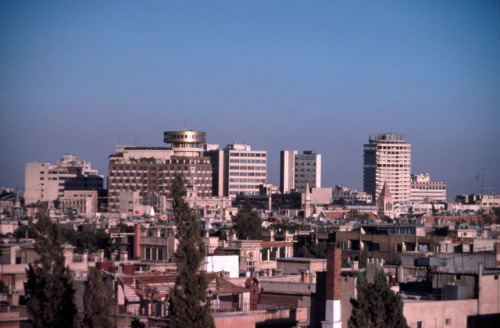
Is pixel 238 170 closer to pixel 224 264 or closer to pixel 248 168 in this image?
pixel 248 168

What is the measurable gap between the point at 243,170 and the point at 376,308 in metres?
173

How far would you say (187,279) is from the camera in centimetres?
2136

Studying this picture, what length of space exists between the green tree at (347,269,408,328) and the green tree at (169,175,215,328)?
3.43 meters

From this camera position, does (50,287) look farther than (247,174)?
No

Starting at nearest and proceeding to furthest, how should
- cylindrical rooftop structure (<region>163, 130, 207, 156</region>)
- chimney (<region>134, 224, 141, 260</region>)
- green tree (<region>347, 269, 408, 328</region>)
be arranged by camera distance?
green tree (<region>347, 269, 408, 328</region>) < chimney (<region>134, 224, 141, 260</region>) < cylindrical rooftop structure (<region>163, 130, 207, 156</region>)

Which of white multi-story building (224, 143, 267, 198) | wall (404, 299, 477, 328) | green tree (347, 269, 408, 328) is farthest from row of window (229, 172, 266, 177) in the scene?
green tree (347, 269, 408, 328)

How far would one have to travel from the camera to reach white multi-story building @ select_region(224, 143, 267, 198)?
194 m

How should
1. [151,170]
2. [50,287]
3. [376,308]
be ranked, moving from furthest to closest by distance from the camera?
[151,170], [376,308], [50,287]

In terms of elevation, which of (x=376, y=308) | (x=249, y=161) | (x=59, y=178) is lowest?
(x=376, y=308)

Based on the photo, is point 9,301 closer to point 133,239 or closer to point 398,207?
point 133,239

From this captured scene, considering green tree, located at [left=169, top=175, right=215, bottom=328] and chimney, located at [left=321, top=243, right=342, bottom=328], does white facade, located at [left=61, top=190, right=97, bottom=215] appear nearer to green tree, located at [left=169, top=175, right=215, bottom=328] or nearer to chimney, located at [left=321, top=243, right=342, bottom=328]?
chimney, located at [left=321, top=243, right=342, bottom=328]

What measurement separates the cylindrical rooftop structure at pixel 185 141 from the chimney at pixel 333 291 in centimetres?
14898

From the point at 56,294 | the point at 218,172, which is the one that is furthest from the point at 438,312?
the point at 218,172

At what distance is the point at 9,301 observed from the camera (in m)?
26.4
